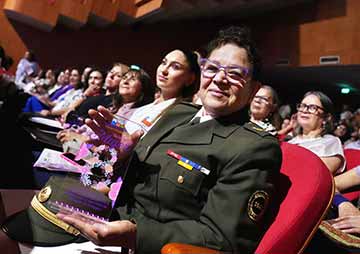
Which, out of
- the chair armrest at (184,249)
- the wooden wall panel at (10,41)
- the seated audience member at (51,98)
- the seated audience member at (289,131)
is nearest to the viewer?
the chair armrest at (184,249)

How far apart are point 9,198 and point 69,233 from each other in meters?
0.54

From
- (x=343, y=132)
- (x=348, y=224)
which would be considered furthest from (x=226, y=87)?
(x=343, y=132)

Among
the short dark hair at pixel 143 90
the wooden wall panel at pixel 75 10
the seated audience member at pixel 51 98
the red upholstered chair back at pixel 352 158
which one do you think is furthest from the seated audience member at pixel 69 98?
the wooden wall panel at pixel 75 10

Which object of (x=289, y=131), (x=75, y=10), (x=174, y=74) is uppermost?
(x=75, y=10)

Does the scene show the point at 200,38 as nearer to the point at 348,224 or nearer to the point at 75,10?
the point at 75,10

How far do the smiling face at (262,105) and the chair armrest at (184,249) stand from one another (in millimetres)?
1673

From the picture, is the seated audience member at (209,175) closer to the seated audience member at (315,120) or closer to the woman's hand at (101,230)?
the woman's hand at (101,230)

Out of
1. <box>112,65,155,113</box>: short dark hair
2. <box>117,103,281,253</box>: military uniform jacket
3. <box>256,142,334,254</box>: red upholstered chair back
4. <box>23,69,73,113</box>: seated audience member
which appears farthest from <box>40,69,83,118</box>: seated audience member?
<box>256,142,334,254</box>: red upholstered chair back

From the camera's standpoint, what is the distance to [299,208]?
1013 millimetres

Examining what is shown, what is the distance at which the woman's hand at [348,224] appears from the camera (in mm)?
1311

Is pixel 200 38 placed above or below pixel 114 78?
above

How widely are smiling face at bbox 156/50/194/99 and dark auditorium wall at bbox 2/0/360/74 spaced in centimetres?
558

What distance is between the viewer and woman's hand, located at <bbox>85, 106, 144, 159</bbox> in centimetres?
106

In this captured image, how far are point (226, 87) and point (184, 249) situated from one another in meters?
0.48
